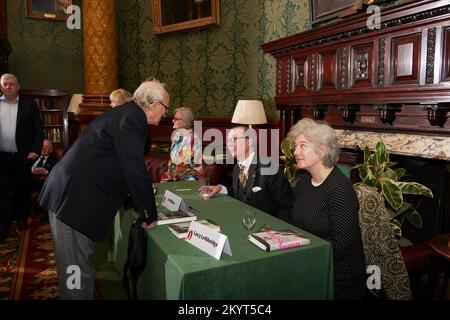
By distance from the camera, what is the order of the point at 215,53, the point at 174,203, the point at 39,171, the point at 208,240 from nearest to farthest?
the point at 208,240 → the point at 174,203 → the point at 39,171 → the point at 215,53

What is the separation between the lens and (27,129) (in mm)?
4477

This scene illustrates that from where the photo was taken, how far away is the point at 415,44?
3.02m

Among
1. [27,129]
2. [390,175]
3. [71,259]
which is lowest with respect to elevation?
[71,259]

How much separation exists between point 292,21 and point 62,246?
412 centimetres

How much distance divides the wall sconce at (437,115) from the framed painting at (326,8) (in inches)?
61.2

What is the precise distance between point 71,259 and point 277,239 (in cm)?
123

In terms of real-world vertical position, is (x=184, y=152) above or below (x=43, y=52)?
below

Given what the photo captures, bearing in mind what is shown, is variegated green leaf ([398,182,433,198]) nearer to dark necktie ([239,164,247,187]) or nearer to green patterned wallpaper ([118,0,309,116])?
dark necktie ([239,164,247,187])

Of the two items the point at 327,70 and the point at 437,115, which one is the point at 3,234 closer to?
the point at 327,70

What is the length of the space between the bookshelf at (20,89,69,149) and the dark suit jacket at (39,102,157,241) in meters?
4.67

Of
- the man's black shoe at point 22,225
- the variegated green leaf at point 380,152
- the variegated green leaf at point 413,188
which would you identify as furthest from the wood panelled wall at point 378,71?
the man's black shoe at point 22,225

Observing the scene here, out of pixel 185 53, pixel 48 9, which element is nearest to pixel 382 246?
pixel 185 53
